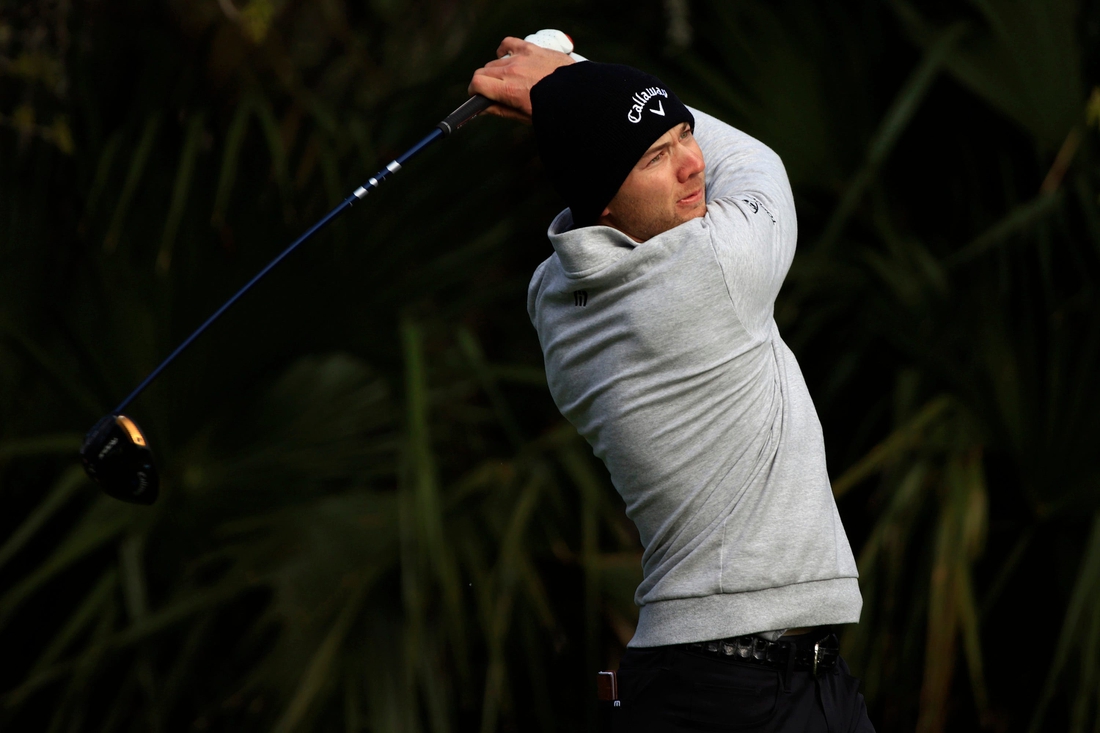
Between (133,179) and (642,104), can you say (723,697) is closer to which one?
(642,104)

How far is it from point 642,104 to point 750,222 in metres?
0.30

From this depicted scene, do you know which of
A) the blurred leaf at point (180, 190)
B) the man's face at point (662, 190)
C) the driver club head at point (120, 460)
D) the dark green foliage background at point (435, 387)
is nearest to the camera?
the man's face at point (662, 190)

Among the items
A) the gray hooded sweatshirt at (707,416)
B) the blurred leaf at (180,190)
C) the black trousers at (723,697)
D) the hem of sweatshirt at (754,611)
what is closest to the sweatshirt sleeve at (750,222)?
the gray hooded sweatshirt at (707,416)

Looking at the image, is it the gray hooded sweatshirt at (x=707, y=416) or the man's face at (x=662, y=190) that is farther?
the man's face at (x=662, y=190)

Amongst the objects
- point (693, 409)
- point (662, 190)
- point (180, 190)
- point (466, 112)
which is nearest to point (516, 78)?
point (466, 112)

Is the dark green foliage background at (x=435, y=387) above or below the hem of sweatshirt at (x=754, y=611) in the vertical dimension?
above

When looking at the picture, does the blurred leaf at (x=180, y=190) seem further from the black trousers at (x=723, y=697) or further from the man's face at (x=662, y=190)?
the black trousers at (x=723, y=697)

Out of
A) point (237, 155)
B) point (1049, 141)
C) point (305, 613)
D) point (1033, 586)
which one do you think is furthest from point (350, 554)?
point (1049, 141)

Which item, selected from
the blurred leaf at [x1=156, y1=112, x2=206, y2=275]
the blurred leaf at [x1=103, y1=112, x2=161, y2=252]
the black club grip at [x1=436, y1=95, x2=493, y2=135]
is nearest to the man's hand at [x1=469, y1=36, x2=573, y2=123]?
the black club grip at [x1=436, y1=95, x2=493, y2=135]

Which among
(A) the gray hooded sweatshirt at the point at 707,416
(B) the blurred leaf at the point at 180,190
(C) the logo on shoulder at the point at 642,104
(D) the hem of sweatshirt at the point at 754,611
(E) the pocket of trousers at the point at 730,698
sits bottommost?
(E) the pocket of trousers at the point at 730,698

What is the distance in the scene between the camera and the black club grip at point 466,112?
282cm

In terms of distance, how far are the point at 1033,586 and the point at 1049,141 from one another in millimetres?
1525

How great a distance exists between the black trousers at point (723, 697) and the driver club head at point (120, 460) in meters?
1.32

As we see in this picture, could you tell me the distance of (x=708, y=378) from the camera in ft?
7.93
